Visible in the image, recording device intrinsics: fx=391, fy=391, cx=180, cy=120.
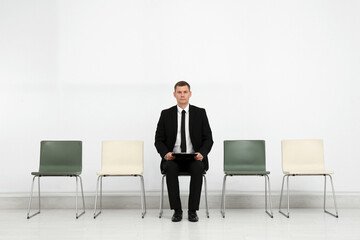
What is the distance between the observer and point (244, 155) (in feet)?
15.4

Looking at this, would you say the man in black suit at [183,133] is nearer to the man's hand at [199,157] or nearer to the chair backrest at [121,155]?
the man's hand at [199,157]

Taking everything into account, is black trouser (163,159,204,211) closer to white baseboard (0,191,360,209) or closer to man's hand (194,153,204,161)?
man's hand (194,153,204,161)

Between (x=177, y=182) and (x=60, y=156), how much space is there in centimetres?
154

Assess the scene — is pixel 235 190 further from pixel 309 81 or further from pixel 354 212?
pixel 309 81

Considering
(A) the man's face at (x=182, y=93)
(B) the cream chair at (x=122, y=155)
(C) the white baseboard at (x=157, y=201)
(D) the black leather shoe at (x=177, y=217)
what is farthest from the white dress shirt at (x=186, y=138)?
(C) the white baseboard at (x=157, y=201)

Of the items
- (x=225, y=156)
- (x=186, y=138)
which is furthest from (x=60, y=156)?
(x=225, y=156)

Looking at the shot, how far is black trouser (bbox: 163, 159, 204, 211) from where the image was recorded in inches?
159

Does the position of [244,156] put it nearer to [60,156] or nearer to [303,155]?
[303,155]

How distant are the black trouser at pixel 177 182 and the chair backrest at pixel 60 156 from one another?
3.92 ft

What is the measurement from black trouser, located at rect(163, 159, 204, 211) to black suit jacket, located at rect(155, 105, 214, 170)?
21 cm

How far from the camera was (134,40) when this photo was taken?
5211 mm

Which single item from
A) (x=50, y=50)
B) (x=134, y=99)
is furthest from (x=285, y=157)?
(x=50, y=50)

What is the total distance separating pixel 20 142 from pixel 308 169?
364 centimetres

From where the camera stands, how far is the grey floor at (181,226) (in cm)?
335
